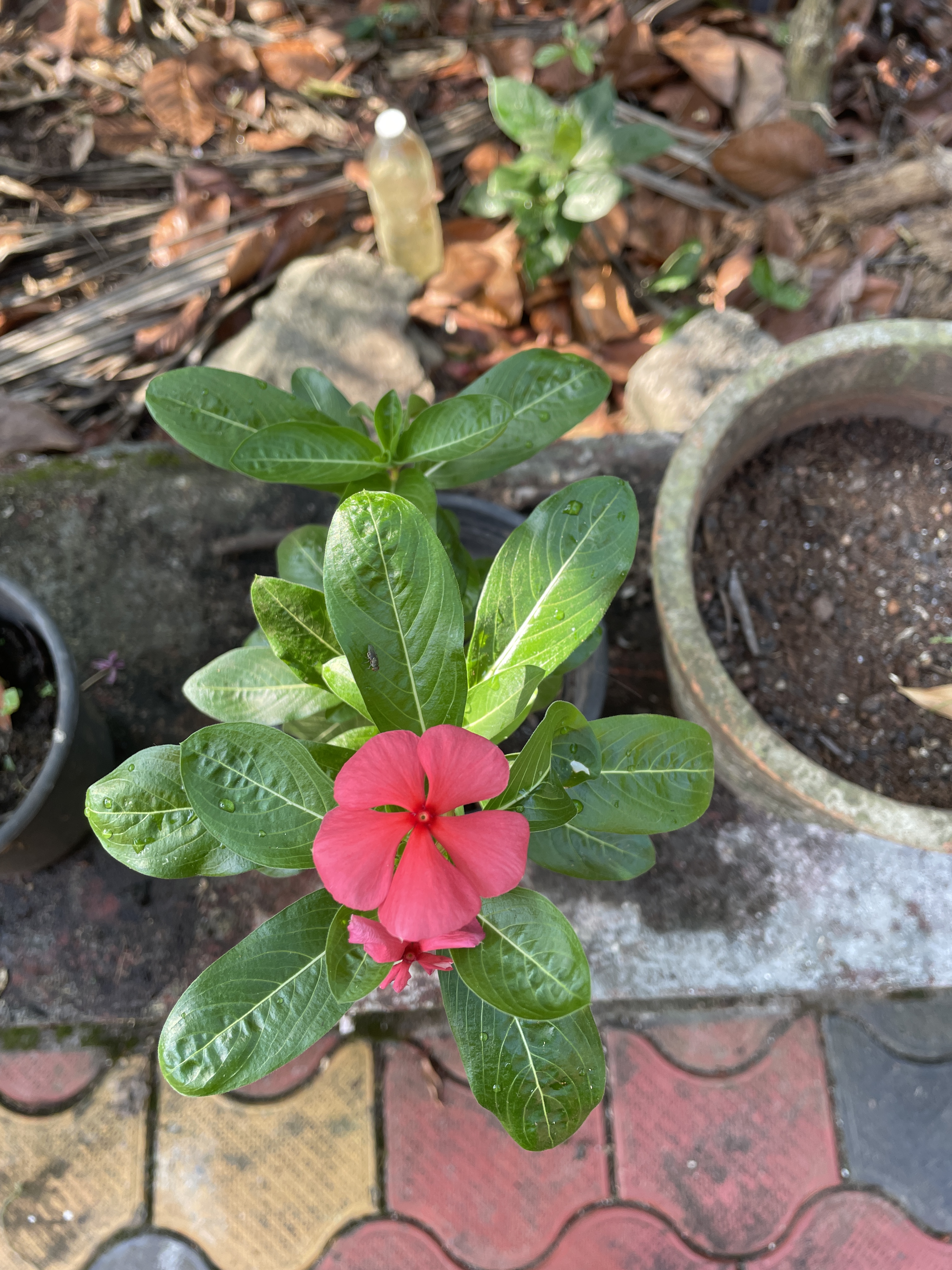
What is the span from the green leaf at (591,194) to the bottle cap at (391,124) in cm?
40

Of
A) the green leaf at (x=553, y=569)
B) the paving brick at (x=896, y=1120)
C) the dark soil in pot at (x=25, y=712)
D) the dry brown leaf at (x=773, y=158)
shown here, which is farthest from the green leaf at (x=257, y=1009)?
the dry brown leaf at (x=773, y=158)

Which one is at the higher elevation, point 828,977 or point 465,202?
point 465,202

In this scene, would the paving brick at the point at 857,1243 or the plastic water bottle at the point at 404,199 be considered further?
the plastic water bottle at the point at 404,199

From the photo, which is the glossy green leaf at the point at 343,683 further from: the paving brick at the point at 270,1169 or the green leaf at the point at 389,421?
the paving brick at the point at 270,1169

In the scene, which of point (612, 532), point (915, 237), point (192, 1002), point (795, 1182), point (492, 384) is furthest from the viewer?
point (915, 237)

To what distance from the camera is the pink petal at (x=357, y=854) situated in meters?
0.78

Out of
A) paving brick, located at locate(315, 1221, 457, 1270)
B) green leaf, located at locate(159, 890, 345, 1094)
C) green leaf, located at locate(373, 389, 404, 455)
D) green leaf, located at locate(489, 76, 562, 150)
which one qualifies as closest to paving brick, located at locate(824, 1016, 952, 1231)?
paving brick, located at locate(315, 1221, 457, 1270)

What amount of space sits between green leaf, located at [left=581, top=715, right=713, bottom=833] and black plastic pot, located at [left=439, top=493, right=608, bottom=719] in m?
0.45

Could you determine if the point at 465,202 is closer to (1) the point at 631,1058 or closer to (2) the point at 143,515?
(2) the point at 143,515

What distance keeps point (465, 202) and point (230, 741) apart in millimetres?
1856

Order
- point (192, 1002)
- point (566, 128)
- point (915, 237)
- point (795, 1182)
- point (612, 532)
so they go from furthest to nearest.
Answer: point (915, 237), point (566, 128), point (795, 1182), point (612, 532), point (192, 1002)

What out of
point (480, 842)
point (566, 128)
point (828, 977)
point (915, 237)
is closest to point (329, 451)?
point (480, 842)

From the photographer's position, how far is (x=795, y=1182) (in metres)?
1.74

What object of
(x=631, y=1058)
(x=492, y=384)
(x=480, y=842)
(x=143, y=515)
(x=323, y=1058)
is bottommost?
(x=631, y=1058)
